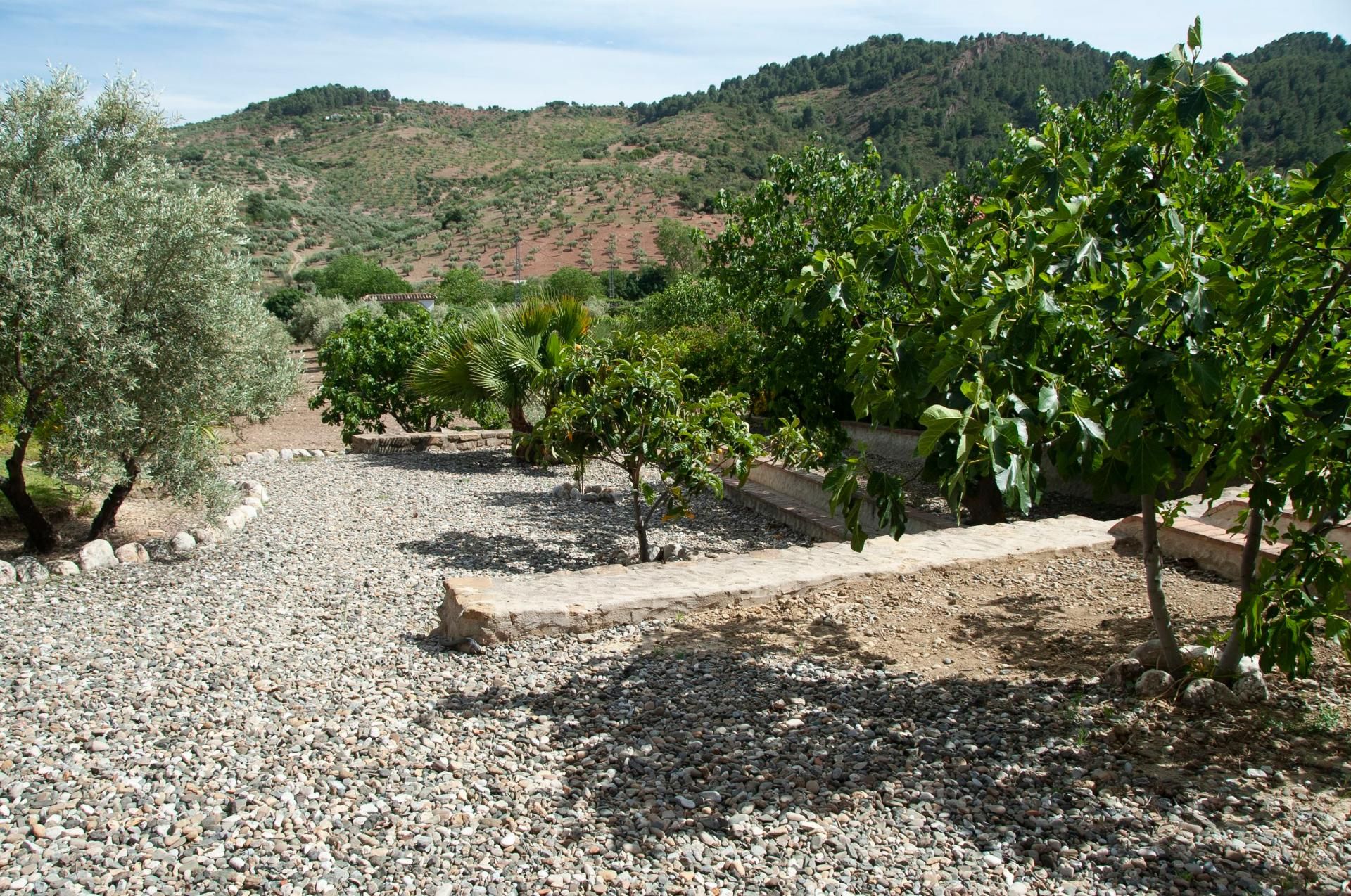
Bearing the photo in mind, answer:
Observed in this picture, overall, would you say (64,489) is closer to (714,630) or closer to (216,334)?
(216,334)

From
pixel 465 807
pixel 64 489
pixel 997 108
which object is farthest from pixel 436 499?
pixel 997 108

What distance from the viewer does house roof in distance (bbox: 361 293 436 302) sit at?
33094mm

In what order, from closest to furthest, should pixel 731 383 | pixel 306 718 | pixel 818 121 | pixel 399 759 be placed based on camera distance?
pixel 399 759, pixel 306 718, pixel 731 383, pixel 818 121

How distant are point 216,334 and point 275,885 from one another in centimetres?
453

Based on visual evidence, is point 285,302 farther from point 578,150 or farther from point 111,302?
point 578,150

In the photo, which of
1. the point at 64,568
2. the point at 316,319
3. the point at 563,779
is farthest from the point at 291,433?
the point at 316,319

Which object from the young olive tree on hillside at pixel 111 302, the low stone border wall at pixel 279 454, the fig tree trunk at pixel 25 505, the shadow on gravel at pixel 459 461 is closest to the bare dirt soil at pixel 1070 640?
the young olive tree on hillside at pixel 111 302

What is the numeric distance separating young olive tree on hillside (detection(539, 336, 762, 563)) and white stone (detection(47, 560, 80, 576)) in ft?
10.5

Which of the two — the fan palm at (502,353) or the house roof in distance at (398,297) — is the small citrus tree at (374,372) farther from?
the house roof in distance at (398,297)

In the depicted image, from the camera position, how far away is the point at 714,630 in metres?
4.55

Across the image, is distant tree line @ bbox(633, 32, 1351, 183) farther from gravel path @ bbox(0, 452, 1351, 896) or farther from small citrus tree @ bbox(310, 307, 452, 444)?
gravel path @ bbox(0, 452, 1351, 896)

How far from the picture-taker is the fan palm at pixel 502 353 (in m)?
10.2

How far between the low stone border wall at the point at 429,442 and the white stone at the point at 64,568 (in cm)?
633

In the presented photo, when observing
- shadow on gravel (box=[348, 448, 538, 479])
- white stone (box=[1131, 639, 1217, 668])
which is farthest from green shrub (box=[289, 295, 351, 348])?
white stone (box=[1131, 639, 1217, 668])
